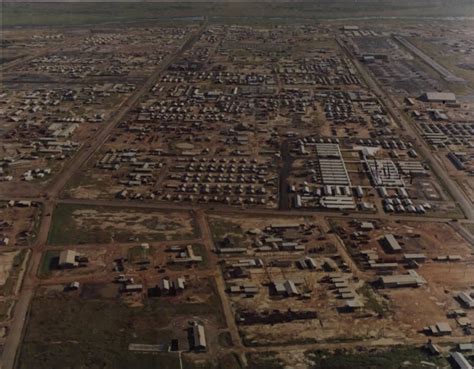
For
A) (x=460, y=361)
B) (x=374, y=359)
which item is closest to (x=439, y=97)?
(x=460, y=361)

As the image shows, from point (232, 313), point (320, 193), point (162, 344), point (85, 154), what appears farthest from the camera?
point (85, 154)

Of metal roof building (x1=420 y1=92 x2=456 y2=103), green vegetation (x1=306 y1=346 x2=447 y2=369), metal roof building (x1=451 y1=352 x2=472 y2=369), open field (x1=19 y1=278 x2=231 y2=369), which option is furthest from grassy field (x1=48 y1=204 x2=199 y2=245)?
metal roof building (x1=420 y1=92 x2=456 y2=103)

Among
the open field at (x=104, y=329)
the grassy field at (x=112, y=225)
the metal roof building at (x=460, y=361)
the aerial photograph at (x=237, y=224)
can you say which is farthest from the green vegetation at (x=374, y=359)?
the grassy field at (x=112, y=225)

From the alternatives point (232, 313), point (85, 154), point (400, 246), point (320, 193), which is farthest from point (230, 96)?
point (232, 313)

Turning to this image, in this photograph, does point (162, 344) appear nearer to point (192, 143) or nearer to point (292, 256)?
point (292, 256)

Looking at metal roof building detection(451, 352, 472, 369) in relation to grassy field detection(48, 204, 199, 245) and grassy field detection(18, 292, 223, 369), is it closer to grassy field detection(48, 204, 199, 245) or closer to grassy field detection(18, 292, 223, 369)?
grassy field detection(18, 292, 223, 369)

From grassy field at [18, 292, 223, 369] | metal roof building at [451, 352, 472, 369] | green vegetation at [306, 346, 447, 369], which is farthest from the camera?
grassy field at [18, 292, 223, 369]
